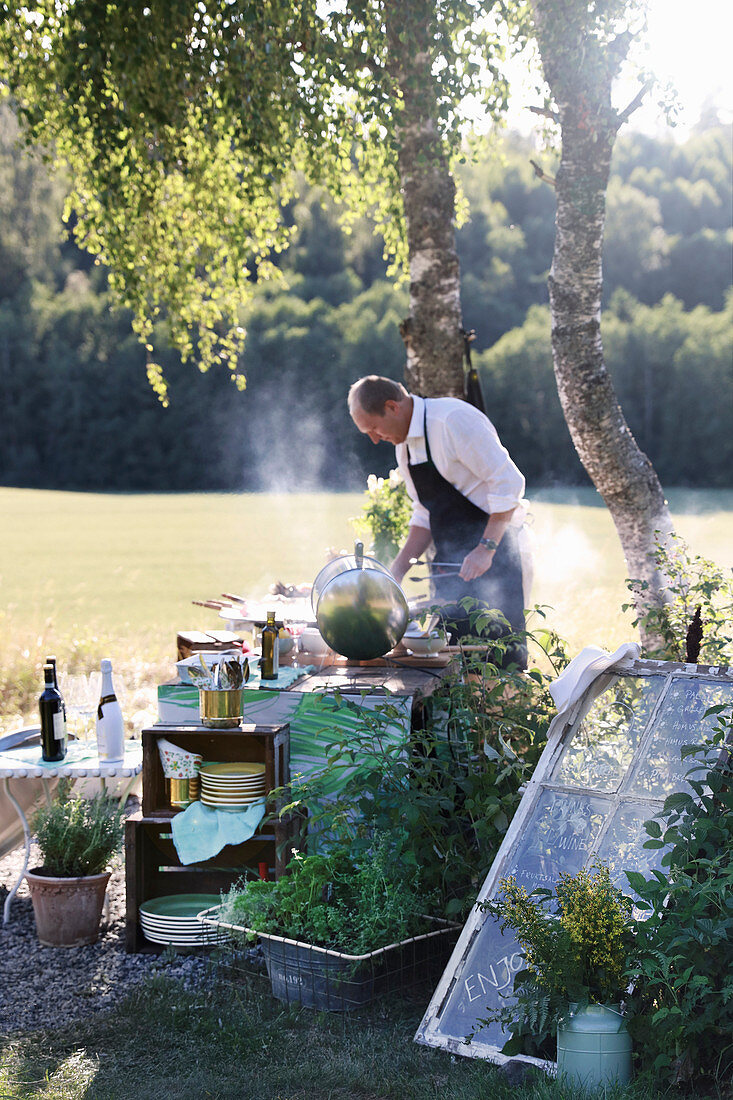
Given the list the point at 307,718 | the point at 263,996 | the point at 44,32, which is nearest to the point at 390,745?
the point at 307,718

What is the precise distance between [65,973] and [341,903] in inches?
36.9

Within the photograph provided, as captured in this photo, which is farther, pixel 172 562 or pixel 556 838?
pixel 172 562

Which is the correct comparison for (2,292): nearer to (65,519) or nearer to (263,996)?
(65,519)

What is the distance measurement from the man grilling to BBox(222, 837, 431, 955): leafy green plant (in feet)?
3.79

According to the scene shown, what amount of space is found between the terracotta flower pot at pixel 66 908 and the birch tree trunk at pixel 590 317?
2.80 m

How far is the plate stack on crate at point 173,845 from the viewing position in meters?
3.22

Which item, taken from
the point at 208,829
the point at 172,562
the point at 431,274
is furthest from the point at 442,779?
the point at 172,562

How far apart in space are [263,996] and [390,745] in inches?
29.8

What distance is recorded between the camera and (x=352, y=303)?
50562 mm

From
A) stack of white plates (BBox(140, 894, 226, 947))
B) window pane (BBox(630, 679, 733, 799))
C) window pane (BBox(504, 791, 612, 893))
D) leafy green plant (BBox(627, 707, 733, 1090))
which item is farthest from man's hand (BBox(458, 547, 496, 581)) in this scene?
leafy green plant (BBox(627, 707, 733, 1090))

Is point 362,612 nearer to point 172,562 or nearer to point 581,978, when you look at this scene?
point 581,978

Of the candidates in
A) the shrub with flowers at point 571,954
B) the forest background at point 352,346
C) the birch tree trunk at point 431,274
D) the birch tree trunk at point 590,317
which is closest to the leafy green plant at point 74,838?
the shrub with flowers at point 571,954

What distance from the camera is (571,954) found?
2.25 m

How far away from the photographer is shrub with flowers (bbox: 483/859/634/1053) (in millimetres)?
2244
